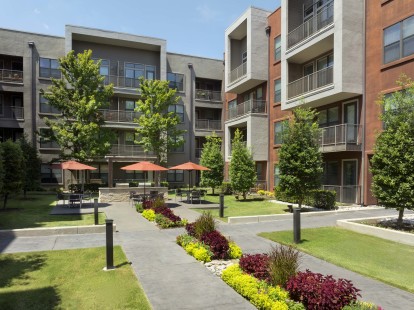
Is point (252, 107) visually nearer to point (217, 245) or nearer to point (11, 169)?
point (11, 169)

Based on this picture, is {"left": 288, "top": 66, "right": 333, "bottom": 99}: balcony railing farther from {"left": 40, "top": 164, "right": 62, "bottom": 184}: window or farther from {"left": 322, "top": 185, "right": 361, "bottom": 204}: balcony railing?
{"left": 40, "top": 164, "right": 62, "bottom": 184}: window

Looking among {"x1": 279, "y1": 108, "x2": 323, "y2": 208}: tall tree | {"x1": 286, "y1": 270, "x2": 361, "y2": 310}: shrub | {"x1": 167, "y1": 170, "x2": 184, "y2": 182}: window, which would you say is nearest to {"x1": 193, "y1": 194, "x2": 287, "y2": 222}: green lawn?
{"x1": 279, "y1": 108, "x2": 323, "y2": 208}: tall tree

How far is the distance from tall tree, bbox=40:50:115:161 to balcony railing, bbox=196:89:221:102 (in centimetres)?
1410

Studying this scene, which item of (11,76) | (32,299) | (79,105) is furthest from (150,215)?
(11,76)

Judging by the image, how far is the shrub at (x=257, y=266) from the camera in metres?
7.00

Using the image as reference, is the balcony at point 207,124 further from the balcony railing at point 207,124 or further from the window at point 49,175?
the window at point 49,175

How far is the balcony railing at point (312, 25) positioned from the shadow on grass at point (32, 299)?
22.7 meters

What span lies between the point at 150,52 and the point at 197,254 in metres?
33.5

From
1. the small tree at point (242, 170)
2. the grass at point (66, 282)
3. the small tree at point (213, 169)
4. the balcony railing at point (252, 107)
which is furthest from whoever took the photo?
the balcony railing at point (252, 107)

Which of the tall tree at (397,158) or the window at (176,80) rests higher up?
the window at (176,80)

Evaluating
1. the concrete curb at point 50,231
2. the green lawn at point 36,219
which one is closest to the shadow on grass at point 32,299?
the concrete curb at point 50,231

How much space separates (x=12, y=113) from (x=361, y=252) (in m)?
34.7

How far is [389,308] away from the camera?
593 centimetres

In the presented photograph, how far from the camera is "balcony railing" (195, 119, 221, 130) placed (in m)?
40.0
